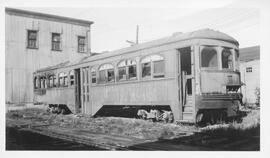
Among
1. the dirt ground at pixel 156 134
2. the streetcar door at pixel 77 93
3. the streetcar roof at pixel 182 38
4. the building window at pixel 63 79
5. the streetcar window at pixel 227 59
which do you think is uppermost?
the streetcar roof at pixel 182 38

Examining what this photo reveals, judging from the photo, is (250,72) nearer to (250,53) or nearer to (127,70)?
(250,53)

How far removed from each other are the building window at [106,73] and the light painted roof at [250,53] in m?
3.08

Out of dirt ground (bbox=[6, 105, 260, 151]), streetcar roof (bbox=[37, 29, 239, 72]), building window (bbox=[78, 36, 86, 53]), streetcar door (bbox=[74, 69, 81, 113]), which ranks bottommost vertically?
dirt ground (bbox=[6, 105, 260, 151])

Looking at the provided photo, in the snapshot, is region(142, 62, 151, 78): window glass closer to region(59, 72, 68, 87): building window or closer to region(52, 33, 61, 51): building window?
region(52, 33, 61, 51): building window

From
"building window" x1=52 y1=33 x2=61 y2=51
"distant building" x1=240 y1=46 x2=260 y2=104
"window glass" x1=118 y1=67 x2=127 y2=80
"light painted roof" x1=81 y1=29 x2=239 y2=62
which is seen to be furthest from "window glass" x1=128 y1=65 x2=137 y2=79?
"building window" x1=52 y1=33 x2=61 y2=51

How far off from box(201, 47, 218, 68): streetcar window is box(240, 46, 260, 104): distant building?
1.87 ft

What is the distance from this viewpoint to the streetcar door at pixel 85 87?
901cm

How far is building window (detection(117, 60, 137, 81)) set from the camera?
7.57 m

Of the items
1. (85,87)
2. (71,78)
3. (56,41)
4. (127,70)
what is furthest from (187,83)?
(71,78)

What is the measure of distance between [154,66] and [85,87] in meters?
2.68

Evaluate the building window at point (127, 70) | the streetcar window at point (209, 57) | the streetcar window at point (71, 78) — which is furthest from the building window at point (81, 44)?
the streetcar window at point (209, 57)

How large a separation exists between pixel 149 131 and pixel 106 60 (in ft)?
8.48

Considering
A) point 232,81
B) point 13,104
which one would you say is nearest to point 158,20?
point 232,81

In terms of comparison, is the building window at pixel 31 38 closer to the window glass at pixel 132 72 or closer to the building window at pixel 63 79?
the building window at pixel 63 79
